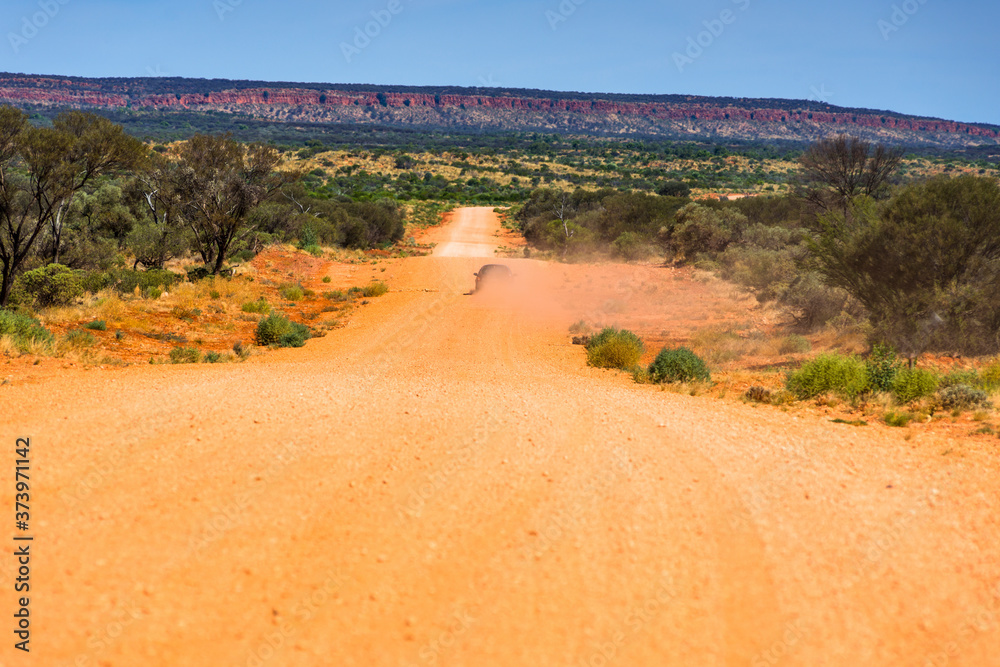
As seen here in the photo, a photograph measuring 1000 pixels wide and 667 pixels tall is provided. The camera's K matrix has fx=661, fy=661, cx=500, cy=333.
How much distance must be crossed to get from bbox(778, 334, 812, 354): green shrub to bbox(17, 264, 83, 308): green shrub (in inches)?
653

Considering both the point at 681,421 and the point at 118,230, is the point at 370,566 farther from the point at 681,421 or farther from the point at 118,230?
the point at 118,230

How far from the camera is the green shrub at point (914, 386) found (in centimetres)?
924

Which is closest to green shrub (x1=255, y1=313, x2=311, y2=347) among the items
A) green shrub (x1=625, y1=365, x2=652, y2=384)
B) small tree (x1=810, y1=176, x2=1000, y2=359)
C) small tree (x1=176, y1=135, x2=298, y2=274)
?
green shrub (x1=625, y1=365, x2=652, y2=384)

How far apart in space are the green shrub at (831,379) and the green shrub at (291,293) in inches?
659

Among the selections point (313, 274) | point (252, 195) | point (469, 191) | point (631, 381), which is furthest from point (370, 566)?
point (469, 191)

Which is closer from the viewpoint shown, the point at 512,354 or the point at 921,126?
the point at 512,354

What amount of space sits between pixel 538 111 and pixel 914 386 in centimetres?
19433

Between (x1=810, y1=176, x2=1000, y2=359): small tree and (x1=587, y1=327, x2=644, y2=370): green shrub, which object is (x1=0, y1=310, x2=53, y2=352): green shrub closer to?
(x1=587, y1=327, x2=644, y2=370): green shrub

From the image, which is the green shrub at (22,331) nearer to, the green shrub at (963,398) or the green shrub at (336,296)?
the green shrub at (336,296)

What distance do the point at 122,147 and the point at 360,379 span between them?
11.5 meters

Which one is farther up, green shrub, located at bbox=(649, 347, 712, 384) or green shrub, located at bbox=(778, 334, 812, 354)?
green shrub, located at bbox=(649, 347, 712, 384)

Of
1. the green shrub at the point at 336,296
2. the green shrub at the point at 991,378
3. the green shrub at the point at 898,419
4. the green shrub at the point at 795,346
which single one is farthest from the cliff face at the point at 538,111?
the green shrub at the point at 898,419

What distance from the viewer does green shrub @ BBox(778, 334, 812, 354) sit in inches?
567

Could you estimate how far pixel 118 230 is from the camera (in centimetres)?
2775
